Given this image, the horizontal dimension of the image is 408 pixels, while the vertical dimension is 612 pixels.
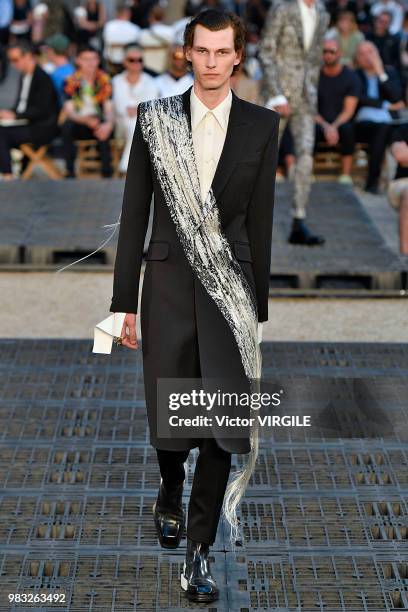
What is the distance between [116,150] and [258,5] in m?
8.59

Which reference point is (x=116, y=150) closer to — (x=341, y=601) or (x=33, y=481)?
(x=33, y=481)

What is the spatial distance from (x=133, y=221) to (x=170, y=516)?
4.05 feet

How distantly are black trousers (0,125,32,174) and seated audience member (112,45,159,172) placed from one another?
39.2 inches

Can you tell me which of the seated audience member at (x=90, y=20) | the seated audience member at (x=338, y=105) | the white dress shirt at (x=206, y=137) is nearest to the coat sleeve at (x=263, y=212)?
the white dress shirt at (x=206, y=137)

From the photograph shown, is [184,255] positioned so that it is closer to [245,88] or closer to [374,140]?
[245,88]

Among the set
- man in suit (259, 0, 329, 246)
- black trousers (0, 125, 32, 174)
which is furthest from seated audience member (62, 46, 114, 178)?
man in suit (259, 0, 329, 246)

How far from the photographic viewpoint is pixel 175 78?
13039mm

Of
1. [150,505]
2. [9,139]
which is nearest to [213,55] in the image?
[150,505]

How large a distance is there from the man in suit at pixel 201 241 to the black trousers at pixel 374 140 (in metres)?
A: 8.58

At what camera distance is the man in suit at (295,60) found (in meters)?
9.33

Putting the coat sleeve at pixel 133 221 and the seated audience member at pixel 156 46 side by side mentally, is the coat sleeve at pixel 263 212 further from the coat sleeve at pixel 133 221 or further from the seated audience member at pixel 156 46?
the seated audience member at pixel 156 46

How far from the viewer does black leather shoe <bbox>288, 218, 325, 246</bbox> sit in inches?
372

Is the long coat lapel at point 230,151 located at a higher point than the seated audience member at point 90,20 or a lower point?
lower

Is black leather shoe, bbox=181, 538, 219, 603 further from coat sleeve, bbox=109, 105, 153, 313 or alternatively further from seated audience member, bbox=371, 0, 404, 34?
seated audience member, bbox=371, 0, 404, 34
